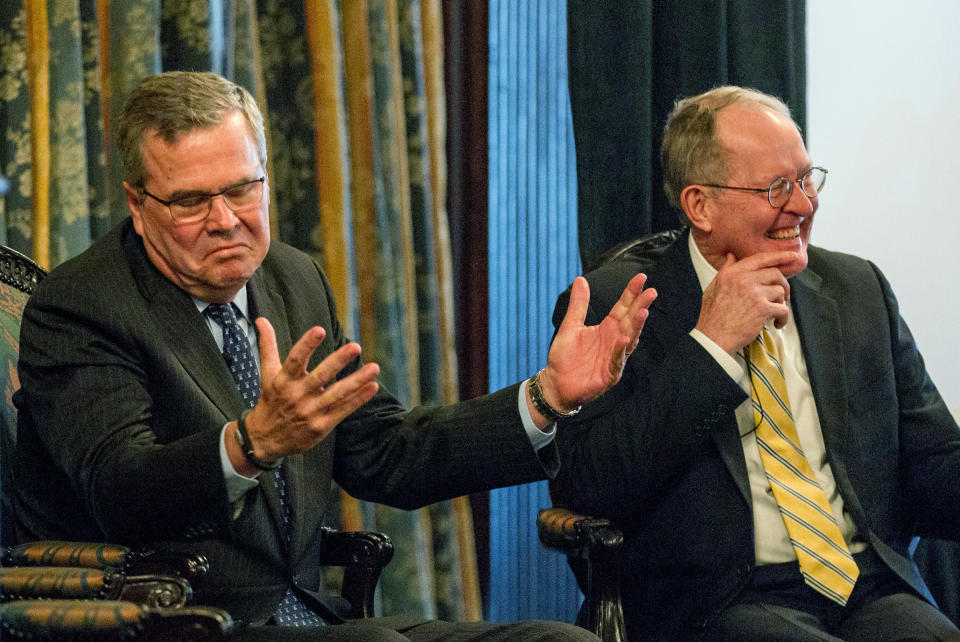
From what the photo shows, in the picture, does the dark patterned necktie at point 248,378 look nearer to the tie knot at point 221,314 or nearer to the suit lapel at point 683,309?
the tie knot at point 221,314

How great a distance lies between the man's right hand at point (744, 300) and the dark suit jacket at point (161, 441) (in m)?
0.50

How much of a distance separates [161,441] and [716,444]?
1074 millimetres

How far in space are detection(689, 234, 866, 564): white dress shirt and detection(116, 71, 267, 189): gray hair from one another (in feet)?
3.28

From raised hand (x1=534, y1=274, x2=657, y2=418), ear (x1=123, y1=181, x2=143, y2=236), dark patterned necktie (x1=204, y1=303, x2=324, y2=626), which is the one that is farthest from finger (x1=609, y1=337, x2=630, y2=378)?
ear (x1=123, y1=181, x2=143, y2=236)

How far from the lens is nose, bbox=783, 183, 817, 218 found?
2.41 meters

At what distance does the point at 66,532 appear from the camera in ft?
6.46

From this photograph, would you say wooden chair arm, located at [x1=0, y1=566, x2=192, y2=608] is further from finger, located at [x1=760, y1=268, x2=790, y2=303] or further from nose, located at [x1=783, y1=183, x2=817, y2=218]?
nose, located at [x1=783, y1=183, x2=817, y2=218]

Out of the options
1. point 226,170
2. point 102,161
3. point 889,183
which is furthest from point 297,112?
point 889,183

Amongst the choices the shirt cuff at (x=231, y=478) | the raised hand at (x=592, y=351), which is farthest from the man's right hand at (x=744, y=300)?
the shirt cuff at (x=231, y=478)

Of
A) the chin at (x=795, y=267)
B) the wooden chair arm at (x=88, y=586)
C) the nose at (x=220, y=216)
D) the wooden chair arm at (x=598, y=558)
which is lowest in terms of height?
the wooden chair arm at (x=598, y=558)

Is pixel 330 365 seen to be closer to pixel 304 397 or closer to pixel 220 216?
pixel 304 397

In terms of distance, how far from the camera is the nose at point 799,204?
7.91 ft

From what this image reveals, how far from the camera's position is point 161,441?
74.7 inches

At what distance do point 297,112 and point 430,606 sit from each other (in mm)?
1364
